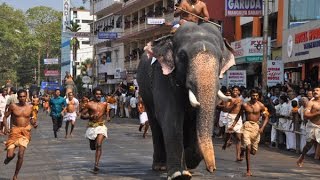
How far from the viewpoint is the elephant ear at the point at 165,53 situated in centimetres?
948

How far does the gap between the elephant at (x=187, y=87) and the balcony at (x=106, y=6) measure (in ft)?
147

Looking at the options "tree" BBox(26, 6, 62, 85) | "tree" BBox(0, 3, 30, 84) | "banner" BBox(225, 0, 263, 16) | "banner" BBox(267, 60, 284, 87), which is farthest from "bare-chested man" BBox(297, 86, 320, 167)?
"tree" BBox(26, 6, 62, 85)

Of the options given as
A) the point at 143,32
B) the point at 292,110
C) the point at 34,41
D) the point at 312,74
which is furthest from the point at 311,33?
the point at 34,41

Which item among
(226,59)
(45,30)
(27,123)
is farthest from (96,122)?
(45,30)

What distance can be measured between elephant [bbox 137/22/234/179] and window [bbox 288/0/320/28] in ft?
47.7

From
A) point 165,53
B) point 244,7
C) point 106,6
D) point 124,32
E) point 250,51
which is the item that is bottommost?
point 165,53

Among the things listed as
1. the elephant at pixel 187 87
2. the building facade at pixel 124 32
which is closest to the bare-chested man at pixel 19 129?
the elephant at pixel 187 87

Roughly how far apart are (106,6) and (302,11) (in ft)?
114

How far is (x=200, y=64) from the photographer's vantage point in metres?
8.83

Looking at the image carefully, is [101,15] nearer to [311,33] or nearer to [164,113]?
[311,33]

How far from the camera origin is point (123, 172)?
11.9 meters

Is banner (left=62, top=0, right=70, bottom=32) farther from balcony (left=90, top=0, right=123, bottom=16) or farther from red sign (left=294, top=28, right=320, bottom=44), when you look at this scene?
red sign (left=294, top=28, right=320, bottom=44)

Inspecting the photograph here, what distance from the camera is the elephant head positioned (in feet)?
27.9

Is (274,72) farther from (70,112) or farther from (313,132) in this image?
(313,132)
